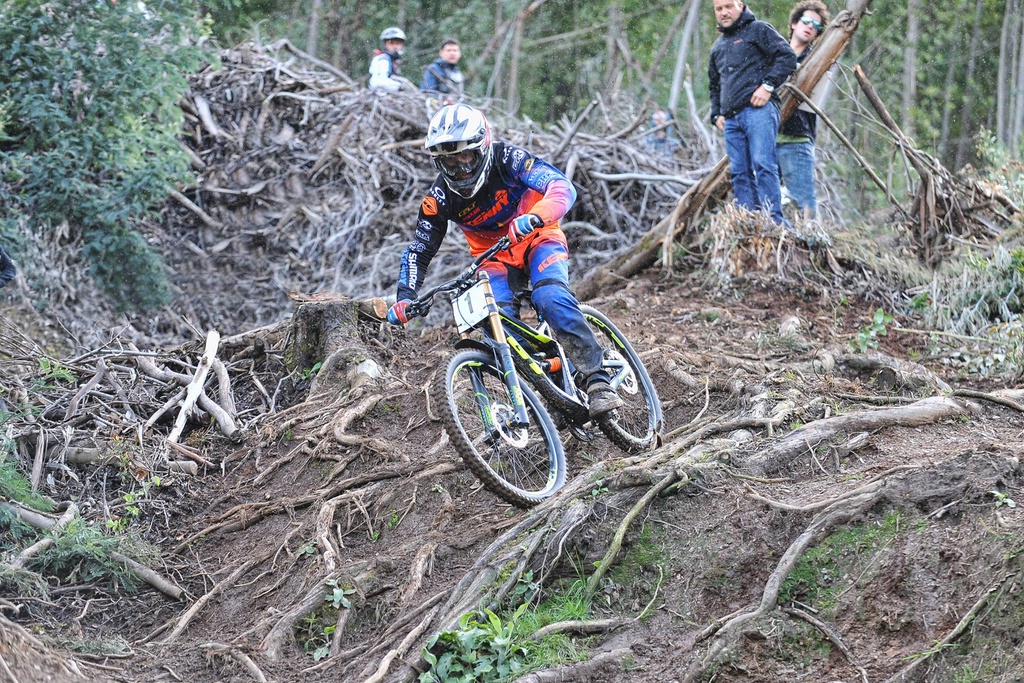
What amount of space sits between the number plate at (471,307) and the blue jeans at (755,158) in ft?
15.0

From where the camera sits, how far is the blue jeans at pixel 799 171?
1026 centimetres

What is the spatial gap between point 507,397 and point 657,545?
1.29 meters

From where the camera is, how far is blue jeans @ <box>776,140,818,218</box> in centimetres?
1026

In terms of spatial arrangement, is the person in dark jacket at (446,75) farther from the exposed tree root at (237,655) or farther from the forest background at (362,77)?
the exposed tree root at (237,655)

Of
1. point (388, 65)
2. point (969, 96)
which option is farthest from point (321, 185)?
point (969, 96)

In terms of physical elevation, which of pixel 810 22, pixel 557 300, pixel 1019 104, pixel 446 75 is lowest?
pixel 557 300

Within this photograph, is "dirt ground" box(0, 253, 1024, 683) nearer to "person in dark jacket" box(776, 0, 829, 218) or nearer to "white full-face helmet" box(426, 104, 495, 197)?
"white full-face helmet" box(426, 104, 495, 197)

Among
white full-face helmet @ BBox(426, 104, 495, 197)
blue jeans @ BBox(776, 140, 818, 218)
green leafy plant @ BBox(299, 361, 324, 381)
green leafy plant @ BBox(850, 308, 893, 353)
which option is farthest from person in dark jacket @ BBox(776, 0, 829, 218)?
white full-face helmet @ BBox(426, 104, 495, 197)

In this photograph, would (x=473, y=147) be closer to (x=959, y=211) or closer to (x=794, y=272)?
(x=794, y=272)

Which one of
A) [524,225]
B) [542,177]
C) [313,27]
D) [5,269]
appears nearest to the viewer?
[524,225]

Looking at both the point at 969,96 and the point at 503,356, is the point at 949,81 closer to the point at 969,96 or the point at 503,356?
the point at 969,96

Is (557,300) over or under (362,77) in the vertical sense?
over

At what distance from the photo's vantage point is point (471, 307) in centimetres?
582

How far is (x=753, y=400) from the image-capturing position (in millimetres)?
6547
